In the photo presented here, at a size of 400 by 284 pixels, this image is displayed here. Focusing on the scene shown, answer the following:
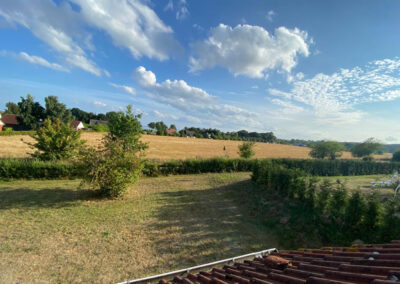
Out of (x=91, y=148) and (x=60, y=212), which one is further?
(x=91, y=148)

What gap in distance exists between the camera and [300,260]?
2510 millimetres

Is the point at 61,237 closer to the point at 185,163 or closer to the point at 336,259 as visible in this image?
the point at 336,259

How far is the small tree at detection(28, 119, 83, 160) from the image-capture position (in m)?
12.8

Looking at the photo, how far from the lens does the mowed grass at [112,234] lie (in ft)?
14.8

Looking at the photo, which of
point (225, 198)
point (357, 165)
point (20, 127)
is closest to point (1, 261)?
point (225, 198)

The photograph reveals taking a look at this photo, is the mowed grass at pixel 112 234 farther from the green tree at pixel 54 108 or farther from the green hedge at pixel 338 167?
the green tree at pixel 54 108

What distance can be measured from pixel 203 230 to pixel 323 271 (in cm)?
527

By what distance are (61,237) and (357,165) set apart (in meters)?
30.1

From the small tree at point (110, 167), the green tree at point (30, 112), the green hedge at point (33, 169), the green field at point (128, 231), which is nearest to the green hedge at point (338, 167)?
the green field at point (128, 231)

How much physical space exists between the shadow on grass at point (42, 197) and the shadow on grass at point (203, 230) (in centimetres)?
438

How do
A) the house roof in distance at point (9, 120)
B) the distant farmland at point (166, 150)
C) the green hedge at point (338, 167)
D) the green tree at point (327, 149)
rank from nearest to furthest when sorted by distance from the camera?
1. the green hedge at point (338, 167)
2. the distant farmland at point (166, 150)
3. the green tree at point (327, 149)
4. the house roof in distance at point (9, 120)

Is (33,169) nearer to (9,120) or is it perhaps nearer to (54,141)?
(54,141)

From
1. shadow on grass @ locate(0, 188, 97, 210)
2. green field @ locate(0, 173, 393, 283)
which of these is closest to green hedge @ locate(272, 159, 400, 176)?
green field @ locate(0, 173, 393, 283)

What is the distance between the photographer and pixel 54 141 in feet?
43.2
